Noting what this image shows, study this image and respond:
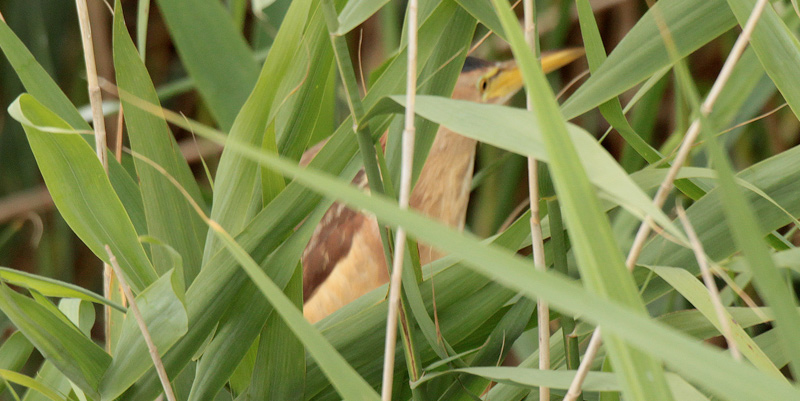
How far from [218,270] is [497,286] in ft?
0.57

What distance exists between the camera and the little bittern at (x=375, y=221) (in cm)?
66

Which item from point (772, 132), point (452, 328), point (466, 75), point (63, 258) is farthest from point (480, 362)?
point (63, 258)

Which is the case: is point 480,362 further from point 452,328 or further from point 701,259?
point 701,259

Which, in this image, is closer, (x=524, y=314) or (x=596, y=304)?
(x=596, y=304)

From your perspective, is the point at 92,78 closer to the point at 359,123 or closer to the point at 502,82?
the point at 359,123

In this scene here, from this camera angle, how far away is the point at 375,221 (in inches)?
27.2

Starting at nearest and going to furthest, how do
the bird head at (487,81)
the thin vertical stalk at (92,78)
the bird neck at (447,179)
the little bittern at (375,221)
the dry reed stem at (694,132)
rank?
the dry reed stem at (694,132) → the thin vertical stalk at (92,78) → the little bittern at (375,221) → the bird neck at (447,179) → the bird head at (487,81)

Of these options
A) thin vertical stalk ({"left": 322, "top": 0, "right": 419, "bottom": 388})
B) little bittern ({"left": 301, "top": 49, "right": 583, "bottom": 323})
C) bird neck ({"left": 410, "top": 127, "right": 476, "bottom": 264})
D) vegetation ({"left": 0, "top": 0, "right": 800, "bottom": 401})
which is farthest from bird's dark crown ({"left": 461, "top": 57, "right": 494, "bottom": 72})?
thin vertical stalk ({"left": 322, "top": 0, "right": 419, "bottom": 388})

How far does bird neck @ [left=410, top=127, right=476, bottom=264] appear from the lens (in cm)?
78

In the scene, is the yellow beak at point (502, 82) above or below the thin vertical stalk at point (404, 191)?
above

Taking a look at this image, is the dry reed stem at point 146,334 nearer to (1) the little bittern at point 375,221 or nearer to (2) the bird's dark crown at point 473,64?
(1) the little bittern at point 375,221

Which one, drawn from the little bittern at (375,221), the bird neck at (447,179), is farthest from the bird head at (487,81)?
the bird neck at (447,179)

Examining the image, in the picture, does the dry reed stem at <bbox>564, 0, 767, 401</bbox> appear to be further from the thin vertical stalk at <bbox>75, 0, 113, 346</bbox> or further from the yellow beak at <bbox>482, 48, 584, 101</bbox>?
the yellow beak at <bbox>482, 48, 584, 101</bbox>

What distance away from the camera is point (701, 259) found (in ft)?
0.91
